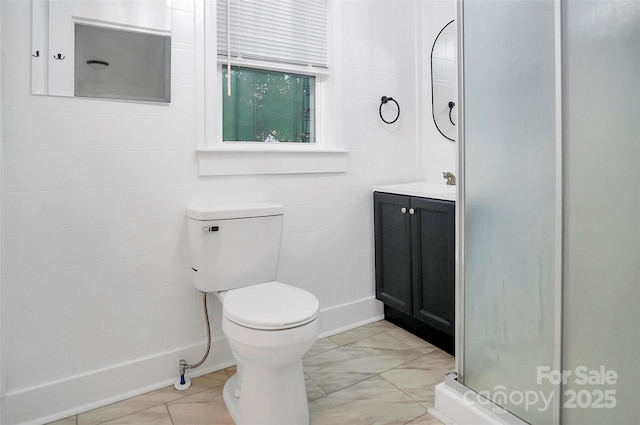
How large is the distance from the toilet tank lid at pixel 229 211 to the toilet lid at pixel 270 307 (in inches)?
13.1

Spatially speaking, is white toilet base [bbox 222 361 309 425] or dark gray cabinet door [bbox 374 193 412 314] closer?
white toilet base [bbox 222 361 309 425]

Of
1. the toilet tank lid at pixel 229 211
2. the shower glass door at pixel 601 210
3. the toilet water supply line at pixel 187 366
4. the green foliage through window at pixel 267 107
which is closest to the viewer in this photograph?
the shower glass door at pixel 601 210

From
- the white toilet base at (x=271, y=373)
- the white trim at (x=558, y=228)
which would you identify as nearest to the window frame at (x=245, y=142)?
the white toilet base at (x=271, y=373)

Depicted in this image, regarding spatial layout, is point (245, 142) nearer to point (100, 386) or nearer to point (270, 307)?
point (270, 307)

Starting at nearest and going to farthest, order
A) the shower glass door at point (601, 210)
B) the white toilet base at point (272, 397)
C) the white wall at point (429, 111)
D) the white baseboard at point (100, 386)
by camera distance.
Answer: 1. the shower glass door at point (601, 210)
2. the white toilet base at point (272, 397)
3. the white baseboard at point (100, 386)
4. the white wall at point (429, 111)

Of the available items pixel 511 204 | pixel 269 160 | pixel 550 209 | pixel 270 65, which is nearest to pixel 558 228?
pixel 550 209

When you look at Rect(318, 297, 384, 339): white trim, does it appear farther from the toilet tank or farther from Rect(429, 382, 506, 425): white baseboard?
Rect(429, 382, 506, 425): white baseboard

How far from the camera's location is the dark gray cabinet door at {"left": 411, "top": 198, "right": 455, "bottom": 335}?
208cm

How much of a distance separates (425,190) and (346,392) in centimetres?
113

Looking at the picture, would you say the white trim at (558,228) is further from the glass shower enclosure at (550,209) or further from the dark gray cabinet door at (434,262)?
the dark gray cabinet door at (434,262)

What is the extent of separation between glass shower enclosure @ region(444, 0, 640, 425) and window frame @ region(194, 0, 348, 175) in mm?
948

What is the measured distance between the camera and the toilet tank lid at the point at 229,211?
1.86m

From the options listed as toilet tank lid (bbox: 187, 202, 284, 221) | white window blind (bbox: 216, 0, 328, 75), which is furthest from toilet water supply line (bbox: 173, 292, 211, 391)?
white window blind (bbox: 216, 0, 328, 75)

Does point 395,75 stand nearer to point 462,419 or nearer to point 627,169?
point 627,169
